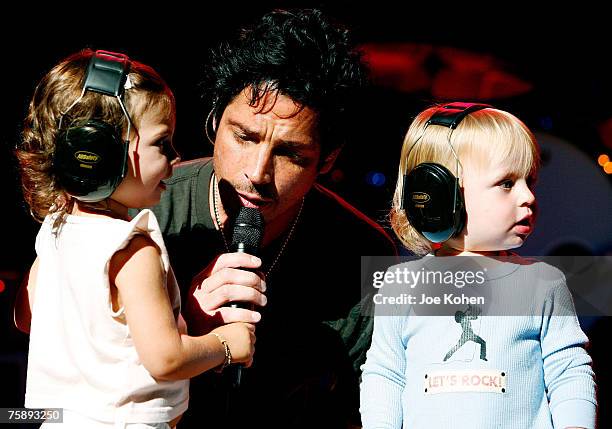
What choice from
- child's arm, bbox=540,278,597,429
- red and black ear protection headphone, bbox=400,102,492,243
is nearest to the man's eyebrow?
red and black ear protection headphone, bbox=400,102,492,243

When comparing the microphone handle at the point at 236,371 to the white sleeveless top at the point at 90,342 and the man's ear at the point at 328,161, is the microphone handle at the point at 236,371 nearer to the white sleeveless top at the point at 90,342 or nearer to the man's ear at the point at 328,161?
the white sleeveless top at the point at 90,342

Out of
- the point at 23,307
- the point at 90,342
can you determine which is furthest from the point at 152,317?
the point at 23,307

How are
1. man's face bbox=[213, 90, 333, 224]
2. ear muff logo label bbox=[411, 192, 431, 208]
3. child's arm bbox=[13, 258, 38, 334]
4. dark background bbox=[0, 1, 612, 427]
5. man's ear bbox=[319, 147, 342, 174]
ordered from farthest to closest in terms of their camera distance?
dark background bbox=[0, 1, 612, 427] → man's ear bbox=[319, 147, 342, 174] → man's face bbox=[213, 90, 333, 224] → child's arm bbox=[13, 258, 38, 334] → ear muff logo label bbox=[411, 192, 431, 208]

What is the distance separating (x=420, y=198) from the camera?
203 cm

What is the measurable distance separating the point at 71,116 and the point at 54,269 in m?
0.33

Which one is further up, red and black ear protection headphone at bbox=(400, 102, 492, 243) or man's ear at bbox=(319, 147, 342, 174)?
man's ear at bbox=(319, 147, 342, 174)

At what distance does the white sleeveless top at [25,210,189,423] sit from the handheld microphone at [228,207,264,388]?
188 mm

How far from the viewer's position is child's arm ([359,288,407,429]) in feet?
6.77

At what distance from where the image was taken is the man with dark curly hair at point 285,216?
2355 mm

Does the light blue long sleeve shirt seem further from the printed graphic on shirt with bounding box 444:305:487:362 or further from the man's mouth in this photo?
the man's mouth

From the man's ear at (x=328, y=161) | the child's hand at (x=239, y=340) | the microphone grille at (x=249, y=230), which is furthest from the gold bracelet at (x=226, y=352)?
the man's ear at (x=328, y=161)

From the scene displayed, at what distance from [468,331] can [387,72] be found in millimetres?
1674

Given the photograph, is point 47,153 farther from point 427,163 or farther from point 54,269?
point 427,163

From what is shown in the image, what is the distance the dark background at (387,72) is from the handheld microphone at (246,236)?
0.72 meters
